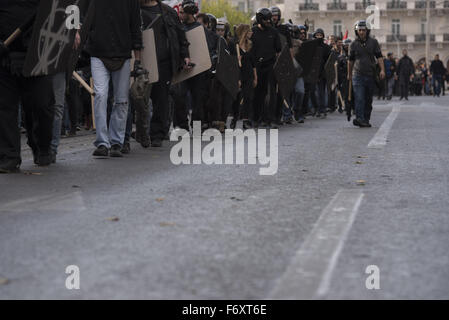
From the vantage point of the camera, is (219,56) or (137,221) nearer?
(137,221)

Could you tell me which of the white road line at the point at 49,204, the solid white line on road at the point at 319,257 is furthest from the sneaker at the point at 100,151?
the solid white line on road at the point at 319,257

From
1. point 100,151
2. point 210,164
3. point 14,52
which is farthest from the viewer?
point 100,151

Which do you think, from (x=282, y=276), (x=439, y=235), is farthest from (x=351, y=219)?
(x=282, y=276)

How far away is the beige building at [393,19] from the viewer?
3403 inches

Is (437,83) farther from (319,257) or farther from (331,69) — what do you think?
(319,257)

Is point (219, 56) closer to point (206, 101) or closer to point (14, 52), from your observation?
point (206, 101)

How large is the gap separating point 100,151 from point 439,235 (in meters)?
5.43

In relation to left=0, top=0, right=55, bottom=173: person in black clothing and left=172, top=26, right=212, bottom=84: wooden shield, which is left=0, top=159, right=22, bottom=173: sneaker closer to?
left=0, top=0, right=55, bottom=173: person in black clothing

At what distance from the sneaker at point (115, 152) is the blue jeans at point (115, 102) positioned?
0.04 metres

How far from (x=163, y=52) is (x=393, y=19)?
7936cm

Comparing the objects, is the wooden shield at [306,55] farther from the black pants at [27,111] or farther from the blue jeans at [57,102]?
the black pants at [27,111]

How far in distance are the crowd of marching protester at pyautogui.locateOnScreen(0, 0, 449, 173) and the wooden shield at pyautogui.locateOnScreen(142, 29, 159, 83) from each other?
11 cm

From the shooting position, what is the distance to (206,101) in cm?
1501
